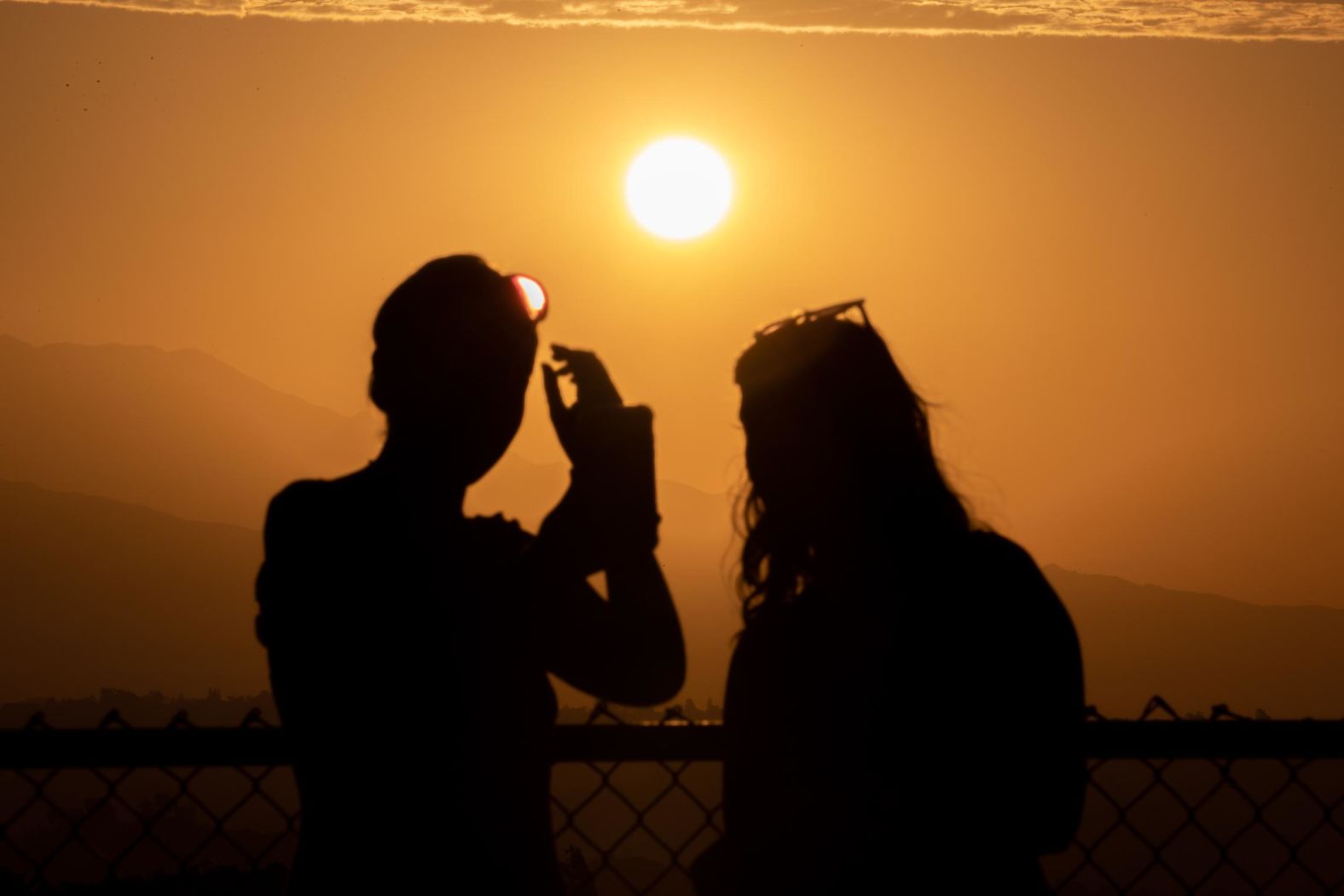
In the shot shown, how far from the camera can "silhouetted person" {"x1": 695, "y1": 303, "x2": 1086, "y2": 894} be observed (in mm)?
2064

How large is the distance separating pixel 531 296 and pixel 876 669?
86 cm

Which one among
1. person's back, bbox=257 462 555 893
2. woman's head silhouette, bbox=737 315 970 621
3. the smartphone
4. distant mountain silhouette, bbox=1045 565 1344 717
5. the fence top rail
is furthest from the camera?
distant mountain silhouette, bbox=1045 565 1344 717

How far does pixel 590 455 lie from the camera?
84.5 inches

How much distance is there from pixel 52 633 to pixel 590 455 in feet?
538

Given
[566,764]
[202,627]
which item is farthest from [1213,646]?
[566,764]

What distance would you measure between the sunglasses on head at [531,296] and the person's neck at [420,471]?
0.95ft

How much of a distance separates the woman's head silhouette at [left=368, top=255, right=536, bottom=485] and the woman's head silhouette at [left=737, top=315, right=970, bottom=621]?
17.9 inches

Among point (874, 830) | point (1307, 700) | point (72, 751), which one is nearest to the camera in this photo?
point (874, 830)

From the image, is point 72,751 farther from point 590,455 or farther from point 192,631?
point 192,631

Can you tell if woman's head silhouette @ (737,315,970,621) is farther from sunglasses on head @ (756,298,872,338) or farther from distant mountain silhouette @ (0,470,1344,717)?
distant mountain silhouette @ (0,470,1344,717)

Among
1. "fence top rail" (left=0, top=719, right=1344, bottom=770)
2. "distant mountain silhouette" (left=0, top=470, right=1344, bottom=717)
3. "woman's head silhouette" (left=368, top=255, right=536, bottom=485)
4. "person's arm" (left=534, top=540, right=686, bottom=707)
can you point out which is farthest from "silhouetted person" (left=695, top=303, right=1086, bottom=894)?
"distant mountain silhouette" (left=0, top=470, right=1344, bottom=717)

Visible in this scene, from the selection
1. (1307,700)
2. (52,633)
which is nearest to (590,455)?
(1307,700)

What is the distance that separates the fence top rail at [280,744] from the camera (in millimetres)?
2551

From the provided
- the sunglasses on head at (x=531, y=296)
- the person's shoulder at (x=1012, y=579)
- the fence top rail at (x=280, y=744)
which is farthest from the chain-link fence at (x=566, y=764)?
the sunglasses on head at (x=531, y=296)
